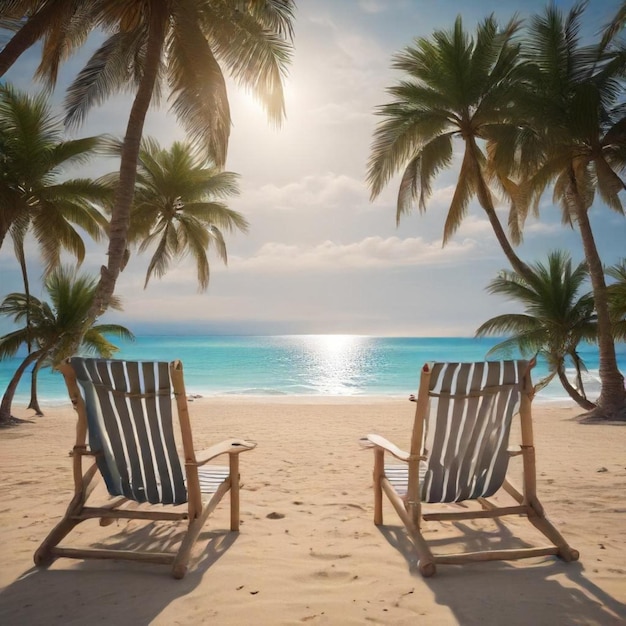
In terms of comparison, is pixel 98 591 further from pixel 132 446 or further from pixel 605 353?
pixel 605 353

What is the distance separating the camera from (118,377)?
2486mm

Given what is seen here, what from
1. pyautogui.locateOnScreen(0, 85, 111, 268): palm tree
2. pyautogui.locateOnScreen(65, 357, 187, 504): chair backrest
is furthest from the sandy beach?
pyautogui.locateOnScreen(0, 85, 111, 268): palm tree

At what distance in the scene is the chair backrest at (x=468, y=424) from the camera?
249 centimetres

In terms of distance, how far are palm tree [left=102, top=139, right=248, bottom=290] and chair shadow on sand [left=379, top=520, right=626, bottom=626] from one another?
13139mm

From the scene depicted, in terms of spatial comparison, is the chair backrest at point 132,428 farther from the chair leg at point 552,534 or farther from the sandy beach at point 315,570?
the chair leg at point 552,534

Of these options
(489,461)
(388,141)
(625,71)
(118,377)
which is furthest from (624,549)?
(625,71)

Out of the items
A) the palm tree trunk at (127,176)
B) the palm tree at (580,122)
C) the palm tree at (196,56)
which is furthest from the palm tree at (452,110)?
the palm tree trunk at (127,176)

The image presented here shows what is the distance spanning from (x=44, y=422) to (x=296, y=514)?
9.77m

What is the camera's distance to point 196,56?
24.3 ft

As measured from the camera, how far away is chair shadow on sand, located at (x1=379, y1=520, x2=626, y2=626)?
1.92m

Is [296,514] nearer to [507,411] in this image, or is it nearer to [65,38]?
[507,411]

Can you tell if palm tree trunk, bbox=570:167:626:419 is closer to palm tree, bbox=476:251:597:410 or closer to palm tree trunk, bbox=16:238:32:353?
palm tree, bbox=476:251:597:410

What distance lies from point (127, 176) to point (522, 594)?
6555 millimetres

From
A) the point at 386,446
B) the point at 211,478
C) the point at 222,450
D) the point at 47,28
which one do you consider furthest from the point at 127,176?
the point at 386,446
